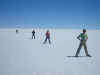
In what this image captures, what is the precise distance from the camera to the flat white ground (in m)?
2.45

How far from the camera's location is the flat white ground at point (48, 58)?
2453 millimetres

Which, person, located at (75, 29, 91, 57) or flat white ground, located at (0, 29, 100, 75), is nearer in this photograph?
flat white ground, located at (0, 29, 100, 75)

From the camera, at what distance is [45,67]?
8.29 ft

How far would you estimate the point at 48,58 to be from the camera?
109 inches

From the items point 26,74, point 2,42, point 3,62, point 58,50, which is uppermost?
point 2,42

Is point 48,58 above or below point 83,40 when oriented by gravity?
below

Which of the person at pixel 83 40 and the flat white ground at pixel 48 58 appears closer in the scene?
the flat white ground at pixel 48 58

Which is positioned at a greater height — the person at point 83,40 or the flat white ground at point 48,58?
the person at point 83,40

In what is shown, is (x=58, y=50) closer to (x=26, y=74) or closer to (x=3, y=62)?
(x=26, y=74)

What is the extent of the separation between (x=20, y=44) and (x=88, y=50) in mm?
1750

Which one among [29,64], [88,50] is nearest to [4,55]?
[29,64]

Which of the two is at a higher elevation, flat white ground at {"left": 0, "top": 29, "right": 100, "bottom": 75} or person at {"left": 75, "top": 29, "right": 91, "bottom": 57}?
person at {"left": 75, "top": 29, "right": 91, "bottom": 57}

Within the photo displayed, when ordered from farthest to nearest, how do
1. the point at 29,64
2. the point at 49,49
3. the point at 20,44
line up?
the point at 20,44 < the point at 49,49 < the point at 29,64

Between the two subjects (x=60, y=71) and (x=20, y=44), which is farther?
(x=20, y=44)
